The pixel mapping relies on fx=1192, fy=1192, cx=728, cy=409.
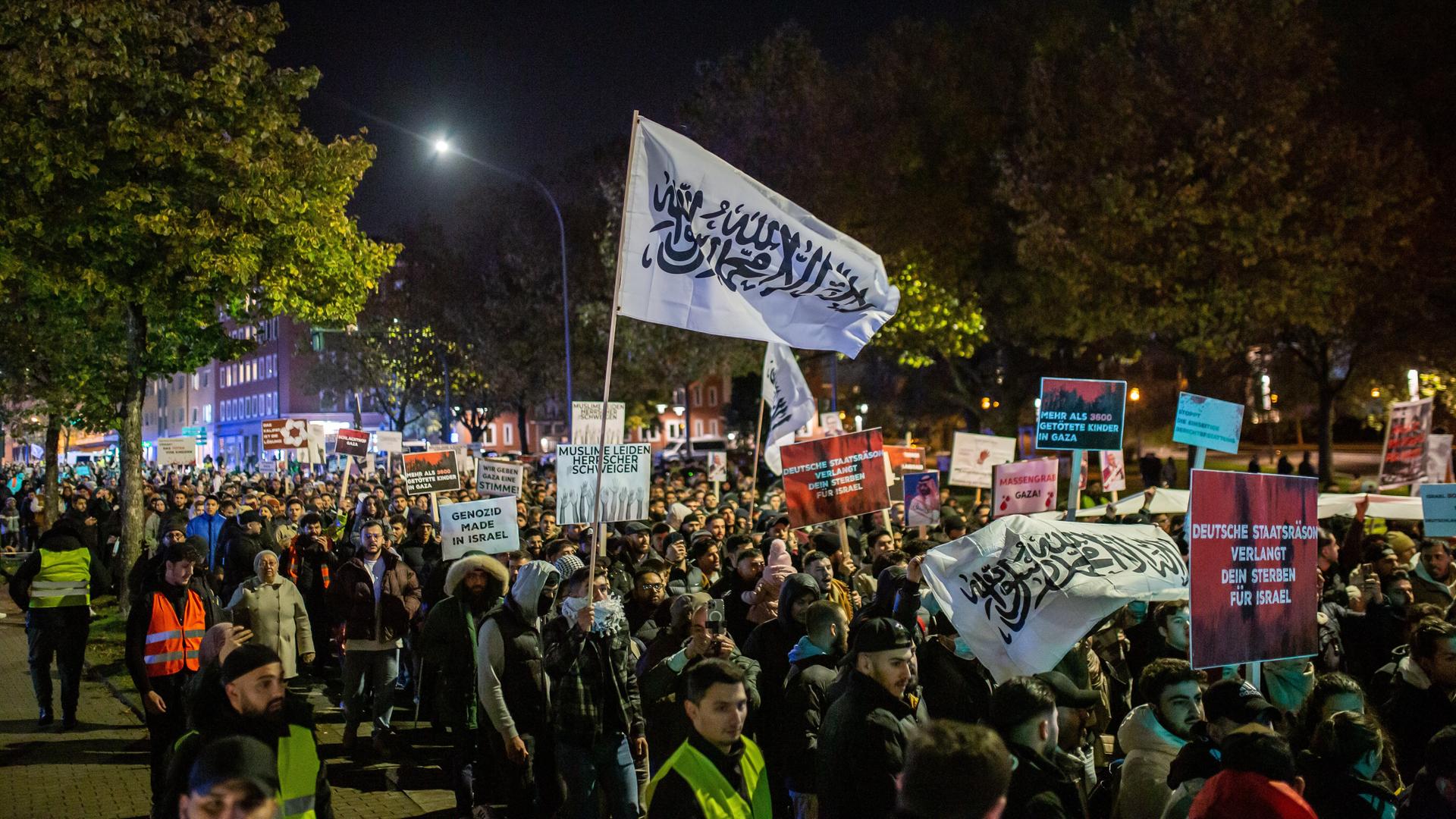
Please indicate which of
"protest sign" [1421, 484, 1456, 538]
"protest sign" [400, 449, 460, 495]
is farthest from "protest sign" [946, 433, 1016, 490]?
"protest sign" [400, 449, 460, 495]

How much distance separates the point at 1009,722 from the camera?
Result: 4086 mm

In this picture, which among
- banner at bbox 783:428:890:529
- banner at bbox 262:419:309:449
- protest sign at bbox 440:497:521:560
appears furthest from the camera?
banner at bbox 262:419:309:449

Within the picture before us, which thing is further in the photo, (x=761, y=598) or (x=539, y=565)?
(x=761, y=598)

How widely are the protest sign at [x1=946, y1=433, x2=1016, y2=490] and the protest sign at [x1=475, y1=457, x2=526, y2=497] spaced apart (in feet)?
20.6

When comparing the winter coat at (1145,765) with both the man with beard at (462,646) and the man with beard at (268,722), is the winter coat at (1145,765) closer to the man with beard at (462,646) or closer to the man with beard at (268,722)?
the man with beard at (268,722)

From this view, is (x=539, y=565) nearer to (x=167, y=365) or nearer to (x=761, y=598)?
(x=761, y=598)

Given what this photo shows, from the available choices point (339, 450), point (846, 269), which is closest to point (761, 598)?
point (846, 269)

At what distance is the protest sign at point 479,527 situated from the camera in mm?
10578

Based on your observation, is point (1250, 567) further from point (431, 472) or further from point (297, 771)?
point (431, 472)

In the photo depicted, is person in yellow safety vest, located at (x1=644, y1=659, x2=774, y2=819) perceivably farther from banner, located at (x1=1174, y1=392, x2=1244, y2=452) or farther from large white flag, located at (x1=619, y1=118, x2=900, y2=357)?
banner, located at (x1=1174, y1=392, x2=1244, y2=452)

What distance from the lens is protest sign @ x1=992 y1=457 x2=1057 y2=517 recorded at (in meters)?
13.0

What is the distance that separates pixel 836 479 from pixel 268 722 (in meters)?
8.37

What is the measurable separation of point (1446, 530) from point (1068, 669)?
22.1ft

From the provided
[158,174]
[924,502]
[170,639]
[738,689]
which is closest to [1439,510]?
[924,502]
